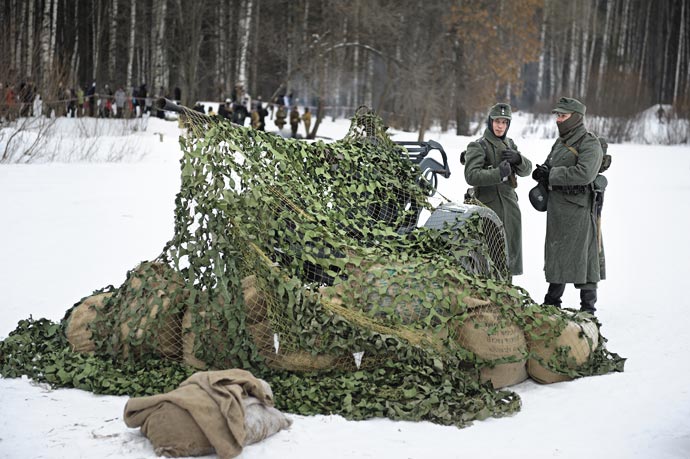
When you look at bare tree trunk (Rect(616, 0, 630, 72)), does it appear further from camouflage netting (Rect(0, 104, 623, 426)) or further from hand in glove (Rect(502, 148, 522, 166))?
camouflage netting (Rect(0, 104, 623, 426))

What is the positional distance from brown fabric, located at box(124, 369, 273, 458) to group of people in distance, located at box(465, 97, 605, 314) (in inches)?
113

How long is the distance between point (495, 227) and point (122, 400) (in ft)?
9.33

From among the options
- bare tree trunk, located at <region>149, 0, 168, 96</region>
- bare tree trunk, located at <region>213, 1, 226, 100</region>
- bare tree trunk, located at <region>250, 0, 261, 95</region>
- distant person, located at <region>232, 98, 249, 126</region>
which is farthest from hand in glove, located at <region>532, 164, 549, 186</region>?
bare tree trunk, located at <region>250, 0, 261, 95</region>

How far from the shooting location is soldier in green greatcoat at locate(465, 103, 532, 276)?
6.39 meters

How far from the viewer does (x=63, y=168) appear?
13.6 m

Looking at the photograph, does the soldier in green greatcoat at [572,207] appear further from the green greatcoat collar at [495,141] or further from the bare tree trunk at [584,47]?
the bare tree trunk at [584,47]

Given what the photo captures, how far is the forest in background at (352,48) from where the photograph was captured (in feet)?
93.1

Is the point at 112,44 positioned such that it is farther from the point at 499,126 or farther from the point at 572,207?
the point at 572,207

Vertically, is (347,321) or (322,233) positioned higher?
(322,233)

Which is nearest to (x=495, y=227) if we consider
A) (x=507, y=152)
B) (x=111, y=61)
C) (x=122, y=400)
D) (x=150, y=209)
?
(x=507, y=152)

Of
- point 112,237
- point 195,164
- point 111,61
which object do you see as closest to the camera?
point 195,164

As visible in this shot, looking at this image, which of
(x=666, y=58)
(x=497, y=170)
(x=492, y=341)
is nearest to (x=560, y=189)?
(x=497, y=170)

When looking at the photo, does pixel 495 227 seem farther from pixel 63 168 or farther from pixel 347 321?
pixel 63 168

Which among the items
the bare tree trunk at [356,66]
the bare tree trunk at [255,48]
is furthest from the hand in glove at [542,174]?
the bare tree trunk at [255,48]
